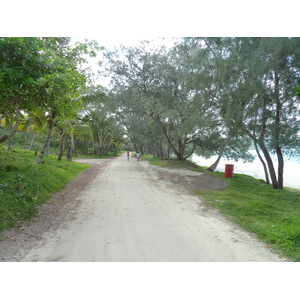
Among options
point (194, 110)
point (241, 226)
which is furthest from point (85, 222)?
point (194, 110)

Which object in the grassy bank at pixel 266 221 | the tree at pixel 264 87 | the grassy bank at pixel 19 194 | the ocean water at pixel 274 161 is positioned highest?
the tree at pixel 264 87

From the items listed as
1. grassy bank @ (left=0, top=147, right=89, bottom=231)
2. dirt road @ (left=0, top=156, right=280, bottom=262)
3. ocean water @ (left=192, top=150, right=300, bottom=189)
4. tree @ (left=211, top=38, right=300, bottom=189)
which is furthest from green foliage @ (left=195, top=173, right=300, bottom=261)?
ocean water @ (left=192, top=150, right=300, bottom=189)

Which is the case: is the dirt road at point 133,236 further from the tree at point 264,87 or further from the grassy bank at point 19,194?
the tree at point 264,87

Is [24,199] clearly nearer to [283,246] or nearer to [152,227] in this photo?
[152,227]

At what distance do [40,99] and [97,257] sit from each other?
505 cm

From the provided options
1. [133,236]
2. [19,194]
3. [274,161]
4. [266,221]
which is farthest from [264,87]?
[274,161]

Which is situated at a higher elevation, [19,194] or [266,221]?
[266,221]

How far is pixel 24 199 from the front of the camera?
5754mm

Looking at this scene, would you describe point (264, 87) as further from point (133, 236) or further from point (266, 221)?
point (133, 236)

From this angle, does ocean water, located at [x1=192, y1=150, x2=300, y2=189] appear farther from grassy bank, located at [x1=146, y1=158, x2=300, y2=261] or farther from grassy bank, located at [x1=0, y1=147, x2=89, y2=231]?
grassy bank, located at [x1=0, y1=147, x2=89, y2=231]

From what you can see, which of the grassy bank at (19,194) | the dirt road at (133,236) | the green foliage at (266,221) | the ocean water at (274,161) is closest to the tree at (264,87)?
the ocean water at (274,161)

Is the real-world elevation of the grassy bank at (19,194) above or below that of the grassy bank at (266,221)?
below

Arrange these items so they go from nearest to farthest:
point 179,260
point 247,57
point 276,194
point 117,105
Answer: point 179,260
point 247,57
point 276,194
point 117,105

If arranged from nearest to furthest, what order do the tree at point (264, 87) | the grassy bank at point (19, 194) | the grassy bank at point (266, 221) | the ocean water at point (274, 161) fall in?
the grassy bank at point (266, 221), the grassy bank at point (19, 194), the tree at point (264, 87), the ocean water at point (274, 161)
